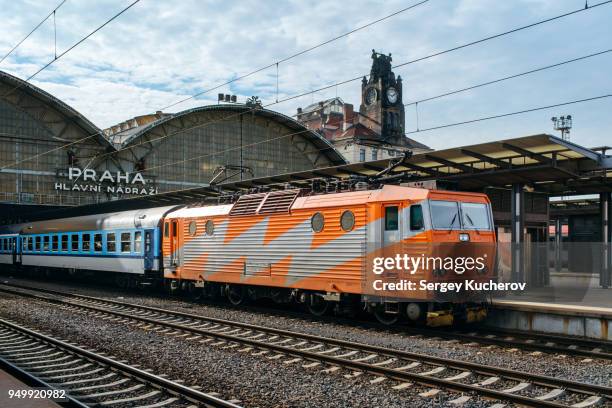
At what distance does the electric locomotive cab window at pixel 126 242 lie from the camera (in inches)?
1046

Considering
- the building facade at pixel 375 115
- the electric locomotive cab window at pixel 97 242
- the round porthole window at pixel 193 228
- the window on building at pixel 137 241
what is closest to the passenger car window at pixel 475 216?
the round porthole window at pixel 193 228

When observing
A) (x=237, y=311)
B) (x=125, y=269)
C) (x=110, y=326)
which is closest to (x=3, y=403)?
(x=110, y=326)

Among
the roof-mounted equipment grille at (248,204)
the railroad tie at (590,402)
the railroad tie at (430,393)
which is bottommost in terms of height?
the railroad tie at (430,393)

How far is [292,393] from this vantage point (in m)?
9.65

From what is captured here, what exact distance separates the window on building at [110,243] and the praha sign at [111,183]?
1006 inches

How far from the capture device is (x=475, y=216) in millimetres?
15883

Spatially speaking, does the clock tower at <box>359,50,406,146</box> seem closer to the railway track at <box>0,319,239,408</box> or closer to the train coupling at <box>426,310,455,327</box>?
the train coupling at <box>426,310,455,327</box>

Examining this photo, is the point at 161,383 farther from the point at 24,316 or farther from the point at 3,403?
the point at 24,316

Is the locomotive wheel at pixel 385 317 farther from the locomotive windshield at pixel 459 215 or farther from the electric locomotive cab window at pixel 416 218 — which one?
the locomotive windshield at pixel 459 215

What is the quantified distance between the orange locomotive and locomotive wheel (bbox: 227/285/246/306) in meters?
0.04

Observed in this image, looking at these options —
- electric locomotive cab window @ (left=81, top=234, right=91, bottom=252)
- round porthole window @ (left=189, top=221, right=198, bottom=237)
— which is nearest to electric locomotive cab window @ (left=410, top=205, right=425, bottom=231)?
round porthole window @ (left=189, top=221, right=198, bottom=237)

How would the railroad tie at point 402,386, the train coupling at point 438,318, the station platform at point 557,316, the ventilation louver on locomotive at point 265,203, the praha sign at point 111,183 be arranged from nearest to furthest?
1. the railroad tie at point 402,386
2. the station platform at point 557,316
3. the train coupling at point 438,318
4. the ventilation louver on locomotive at point 265,203
5. the praha sign at point 111,183

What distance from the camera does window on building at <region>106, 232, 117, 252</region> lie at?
28.0 meters

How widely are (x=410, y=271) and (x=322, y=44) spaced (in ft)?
27.8
